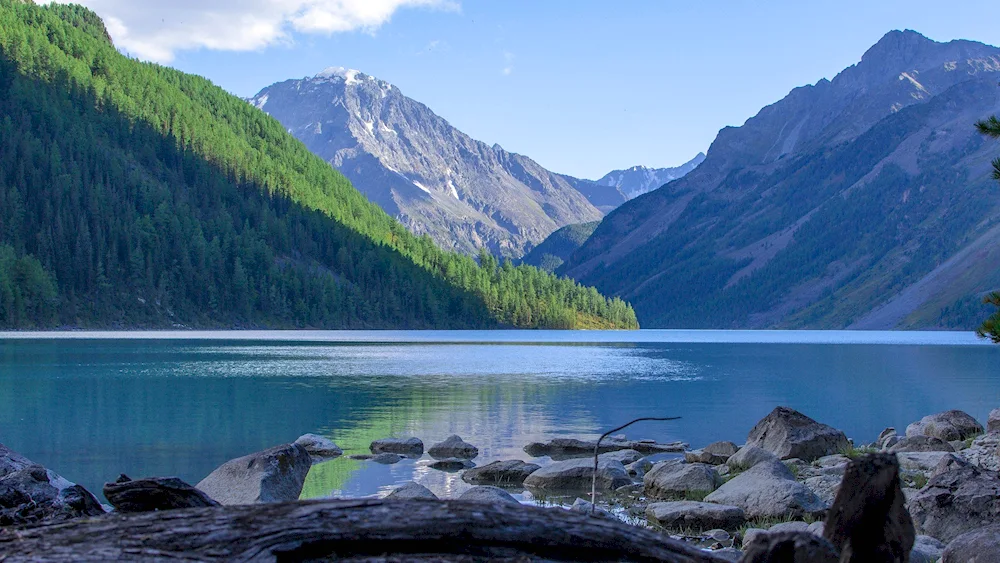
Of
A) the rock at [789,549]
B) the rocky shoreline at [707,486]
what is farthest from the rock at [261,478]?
the rock at [789,549]

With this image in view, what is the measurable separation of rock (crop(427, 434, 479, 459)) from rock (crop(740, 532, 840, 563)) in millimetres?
26761

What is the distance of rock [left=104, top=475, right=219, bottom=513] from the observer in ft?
26.0

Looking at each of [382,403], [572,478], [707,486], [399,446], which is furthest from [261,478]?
[382,403]

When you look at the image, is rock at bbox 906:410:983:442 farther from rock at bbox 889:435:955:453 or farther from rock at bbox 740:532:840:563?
rock at bbox 740:532:840:563

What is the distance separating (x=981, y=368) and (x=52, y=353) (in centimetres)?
9499

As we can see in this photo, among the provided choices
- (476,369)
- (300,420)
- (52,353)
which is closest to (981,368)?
(476,369)

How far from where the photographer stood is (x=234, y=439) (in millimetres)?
36594

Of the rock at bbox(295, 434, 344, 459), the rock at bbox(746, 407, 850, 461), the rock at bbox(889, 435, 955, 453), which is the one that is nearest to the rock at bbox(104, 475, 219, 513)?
the rock at bbox(295, 434, 344, 459)

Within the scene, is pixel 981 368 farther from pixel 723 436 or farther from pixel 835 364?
pixel 723 436

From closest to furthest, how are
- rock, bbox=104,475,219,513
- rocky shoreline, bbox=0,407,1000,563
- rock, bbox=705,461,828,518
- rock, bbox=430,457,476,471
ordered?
1. rock, bbox=104,475,219,513
2. rocky shoreline, bbox=0,407,1000,563
3. rock, bbox=705,461,828,518
4. rock, bbox=430,457,476,471

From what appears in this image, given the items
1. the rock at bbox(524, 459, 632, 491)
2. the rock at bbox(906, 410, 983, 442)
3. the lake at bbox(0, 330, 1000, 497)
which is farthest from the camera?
the rock at bbox(906, 410, 983, 442)

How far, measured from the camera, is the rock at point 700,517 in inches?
734

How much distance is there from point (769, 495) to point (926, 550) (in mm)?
5541

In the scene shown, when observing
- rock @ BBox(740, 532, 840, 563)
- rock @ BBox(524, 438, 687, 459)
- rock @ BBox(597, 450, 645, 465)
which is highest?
rock @ BBox(740, 532, 840, 563)
